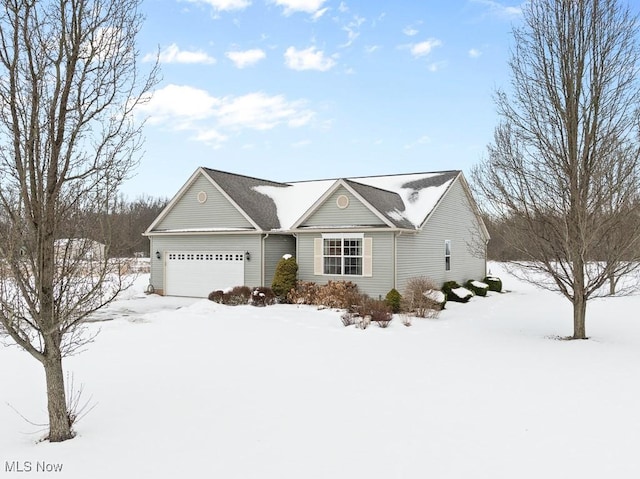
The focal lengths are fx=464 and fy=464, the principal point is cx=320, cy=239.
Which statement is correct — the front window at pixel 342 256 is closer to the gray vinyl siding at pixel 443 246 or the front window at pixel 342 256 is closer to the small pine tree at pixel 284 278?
the small pine tree at pixel 284 278

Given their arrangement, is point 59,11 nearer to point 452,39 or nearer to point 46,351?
point 46,351

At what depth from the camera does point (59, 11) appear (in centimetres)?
592

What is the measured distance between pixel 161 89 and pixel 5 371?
6.64 metres

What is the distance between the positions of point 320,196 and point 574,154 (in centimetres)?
1175

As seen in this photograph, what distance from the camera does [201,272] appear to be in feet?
72.6

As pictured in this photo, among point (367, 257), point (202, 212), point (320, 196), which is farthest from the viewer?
point (202, 212)

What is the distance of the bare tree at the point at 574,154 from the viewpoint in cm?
1183

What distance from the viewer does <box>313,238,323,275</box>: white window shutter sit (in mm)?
19703

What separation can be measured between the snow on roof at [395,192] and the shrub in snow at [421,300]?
3.13 meters

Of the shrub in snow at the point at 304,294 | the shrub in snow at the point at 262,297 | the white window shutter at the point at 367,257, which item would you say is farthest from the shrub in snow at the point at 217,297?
the white window shutter at the point at 367,257

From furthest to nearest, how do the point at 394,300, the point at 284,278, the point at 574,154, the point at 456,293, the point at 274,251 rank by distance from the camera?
the point at 274,251 < the point at 456,293 < the point at 284,278 < the point at 394,300 < the point at 574,154

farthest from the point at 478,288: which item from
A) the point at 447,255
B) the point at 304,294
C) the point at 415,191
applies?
→ the point at 304,294

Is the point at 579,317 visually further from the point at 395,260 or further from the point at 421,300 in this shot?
the point at 395,260

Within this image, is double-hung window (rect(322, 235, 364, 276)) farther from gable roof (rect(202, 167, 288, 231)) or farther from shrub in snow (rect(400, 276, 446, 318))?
gable roof (rect(202, 167, 288, 231))
